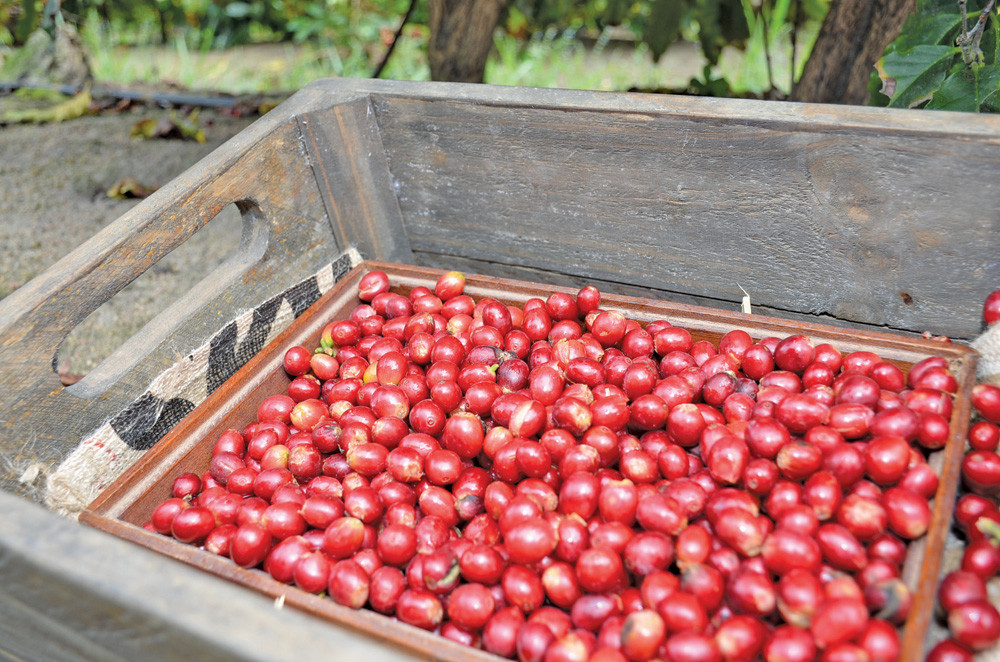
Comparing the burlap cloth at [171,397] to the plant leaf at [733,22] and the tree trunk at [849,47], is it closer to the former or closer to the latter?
the tree trunk at [849,47]

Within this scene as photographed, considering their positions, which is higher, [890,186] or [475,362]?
[890,186]

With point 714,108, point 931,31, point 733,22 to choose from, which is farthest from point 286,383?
point 733,22

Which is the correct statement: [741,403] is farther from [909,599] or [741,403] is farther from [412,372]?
[412,372]

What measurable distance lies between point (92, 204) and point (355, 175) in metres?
2.14

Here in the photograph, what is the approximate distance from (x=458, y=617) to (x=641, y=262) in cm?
113

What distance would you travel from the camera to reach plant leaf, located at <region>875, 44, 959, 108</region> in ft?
6.22

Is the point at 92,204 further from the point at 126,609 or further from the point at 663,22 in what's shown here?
the point at 126,609

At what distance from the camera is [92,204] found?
143 inches

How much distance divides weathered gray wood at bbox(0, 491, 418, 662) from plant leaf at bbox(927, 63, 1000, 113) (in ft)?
5.92

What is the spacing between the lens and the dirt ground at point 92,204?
112 inches

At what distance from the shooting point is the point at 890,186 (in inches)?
64.6

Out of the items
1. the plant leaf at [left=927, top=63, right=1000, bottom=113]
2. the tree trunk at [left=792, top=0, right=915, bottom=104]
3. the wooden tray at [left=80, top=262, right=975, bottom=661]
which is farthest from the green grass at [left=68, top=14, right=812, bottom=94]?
the wooden tray at [left=80, top=262, right=975, bottom=661]

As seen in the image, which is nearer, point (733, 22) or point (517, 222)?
point (517, 222)

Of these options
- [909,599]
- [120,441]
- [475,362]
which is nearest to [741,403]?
[909,599]
